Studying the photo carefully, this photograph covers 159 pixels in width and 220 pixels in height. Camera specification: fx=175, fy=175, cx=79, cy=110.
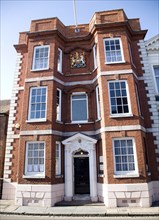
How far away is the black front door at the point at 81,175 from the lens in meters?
12.6

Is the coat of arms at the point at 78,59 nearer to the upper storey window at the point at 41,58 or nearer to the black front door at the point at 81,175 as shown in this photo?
the upper storey window at the point at 41,58

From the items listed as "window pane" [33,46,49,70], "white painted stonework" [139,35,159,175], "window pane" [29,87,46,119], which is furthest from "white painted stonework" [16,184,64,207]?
"window pane" [33,46,49,70]

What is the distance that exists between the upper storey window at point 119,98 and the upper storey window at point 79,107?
2.40 m

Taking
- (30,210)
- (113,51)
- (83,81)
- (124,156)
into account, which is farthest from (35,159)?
(113,51)

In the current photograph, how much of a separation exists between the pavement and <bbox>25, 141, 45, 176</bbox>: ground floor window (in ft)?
7.09

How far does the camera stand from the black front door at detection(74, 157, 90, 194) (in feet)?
41.5

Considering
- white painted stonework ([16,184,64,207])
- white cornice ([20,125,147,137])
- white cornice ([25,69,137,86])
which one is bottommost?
white painted stonework ([16,184,64,207])

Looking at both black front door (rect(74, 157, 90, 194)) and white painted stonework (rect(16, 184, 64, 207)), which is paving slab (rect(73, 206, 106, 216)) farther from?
black front door (rect(74, 157, 90, 194))

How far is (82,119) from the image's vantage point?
14.0 m

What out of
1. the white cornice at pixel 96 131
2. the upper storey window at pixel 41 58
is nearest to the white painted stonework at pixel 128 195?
the white cornice at pixel 96 131

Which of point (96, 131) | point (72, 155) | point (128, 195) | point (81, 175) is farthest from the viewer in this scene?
point (96, 131)

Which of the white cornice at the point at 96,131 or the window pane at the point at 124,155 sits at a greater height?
the white cornice at the point at 96,131

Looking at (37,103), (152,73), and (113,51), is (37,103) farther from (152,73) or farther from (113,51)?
(152,73)

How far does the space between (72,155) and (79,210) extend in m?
3.85
